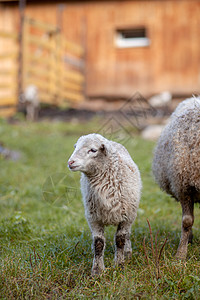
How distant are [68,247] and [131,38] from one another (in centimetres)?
1270

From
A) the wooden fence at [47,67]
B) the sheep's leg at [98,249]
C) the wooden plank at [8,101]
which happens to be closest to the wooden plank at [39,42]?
the wooden fence at [47,67]

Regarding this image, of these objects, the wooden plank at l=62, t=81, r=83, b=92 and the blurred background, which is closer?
the blurred background

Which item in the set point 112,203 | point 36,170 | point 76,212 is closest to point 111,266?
point 112,203

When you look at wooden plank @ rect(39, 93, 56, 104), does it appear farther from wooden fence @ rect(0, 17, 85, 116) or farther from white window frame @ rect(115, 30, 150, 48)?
white window frame @ rect(115, 30, 150, 48)

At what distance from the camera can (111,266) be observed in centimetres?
352

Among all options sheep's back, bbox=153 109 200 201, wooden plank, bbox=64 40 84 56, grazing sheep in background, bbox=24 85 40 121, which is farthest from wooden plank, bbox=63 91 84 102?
sheep's back, bbox=153 109 200 201

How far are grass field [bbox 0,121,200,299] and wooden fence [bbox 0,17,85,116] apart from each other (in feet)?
20.1

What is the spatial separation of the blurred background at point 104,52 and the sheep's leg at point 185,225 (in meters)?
10.1

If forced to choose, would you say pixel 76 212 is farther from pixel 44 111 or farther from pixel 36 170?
pixel 44 111

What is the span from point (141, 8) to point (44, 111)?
505cm

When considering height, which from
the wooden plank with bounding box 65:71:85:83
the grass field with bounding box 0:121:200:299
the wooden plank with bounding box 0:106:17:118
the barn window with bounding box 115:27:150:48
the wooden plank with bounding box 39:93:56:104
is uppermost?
the barn window with bounding box 115:27:150:48

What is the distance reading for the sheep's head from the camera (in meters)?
3.30

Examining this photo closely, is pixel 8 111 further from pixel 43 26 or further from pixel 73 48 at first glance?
pixel 73 48

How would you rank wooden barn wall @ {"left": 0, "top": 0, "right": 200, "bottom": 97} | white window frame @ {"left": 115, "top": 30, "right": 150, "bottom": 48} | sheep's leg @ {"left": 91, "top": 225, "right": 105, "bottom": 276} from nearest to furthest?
sheep's leg @ {"left": 91, "top": 225, "right": 105, "bottom": 276}, wooden barn wall @ {"left": 0, "top": 0, "right": 200, "bottom": 97}, white window frame @ {"left": 115, "top": 30, "right": 150, "bottom": 48}
